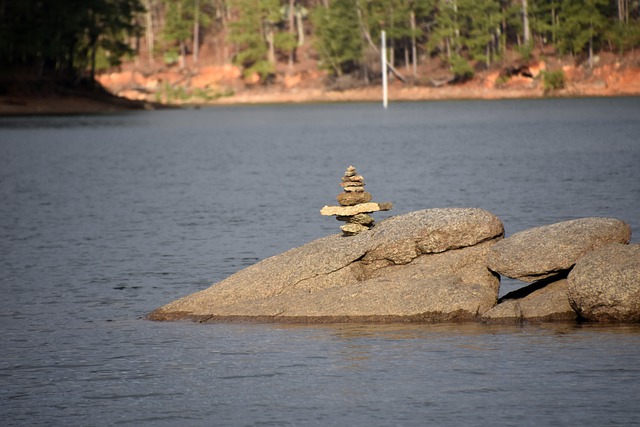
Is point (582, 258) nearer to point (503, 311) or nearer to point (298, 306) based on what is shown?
point (503, 311)

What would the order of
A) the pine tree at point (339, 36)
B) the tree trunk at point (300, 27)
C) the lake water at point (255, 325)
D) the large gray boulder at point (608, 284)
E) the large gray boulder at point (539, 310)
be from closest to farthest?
the lake water at point (255, 325) < the large gray boulder at point (608, 284) < the large gray boulder at point (539, 310) < the pine tree at point (339, 36) < the tree trunk at point (300, 27)

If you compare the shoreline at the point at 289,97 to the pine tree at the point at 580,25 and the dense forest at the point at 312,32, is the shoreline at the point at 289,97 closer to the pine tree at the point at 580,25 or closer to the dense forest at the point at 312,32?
the dense forest at the point at 312,32

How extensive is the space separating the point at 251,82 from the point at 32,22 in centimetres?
5503

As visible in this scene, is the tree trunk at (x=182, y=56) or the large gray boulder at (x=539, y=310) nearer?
the large gray boulder at (x=539, y=310)

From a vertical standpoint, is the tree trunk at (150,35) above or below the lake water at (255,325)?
above

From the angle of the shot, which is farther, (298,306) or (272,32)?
(272,32)

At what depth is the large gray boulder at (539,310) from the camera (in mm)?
18984

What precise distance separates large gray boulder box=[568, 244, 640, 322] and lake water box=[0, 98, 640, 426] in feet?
1.14

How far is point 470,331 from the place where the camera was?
18.4 metres

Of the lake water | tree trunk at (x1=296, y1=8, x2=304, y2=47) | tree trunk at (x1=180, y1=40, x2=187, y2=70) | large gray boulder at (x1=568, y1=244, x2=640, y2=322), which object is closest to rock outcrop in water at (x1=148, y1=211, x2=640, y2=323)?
large gray boulder at (x1=568, y1=244, x2=640, y2=322)

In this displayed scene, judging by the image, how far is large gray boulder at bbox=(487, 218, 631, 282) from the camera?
→ 18797 mm

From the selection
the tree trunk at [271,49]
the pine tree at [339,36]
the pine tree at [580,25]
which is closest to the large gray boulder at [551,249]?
the pine tree at [580,25]

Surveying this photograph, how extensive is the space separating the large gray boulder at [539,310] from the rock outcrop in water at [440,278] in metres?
0.02

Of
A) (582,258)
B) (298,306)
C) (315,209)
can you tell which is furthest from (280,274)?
(315,209)
